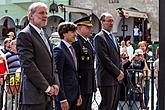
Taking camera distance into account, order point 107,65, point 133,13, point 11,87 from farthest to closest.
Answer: point 133,13
point 11,87
point 107,65

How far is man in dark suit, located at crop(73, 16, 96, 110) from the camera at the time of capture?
16.3ft

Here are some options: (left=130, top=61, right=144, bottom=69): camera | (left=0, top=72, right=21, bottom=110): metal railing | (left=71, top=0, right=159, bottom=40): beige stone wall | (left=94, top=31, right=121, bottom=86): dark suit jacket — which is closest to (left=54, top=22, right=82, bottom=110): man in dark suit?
(left=94, top=31, right=121, bottom=86): dark suit jacket

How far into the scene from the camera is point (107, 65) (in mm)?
5102

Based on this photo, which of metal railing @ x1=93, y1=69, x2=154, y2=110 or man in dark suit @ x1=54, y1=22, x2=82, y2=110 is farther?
metal railing @ x1=93, y1=69, x2=154, y2=110

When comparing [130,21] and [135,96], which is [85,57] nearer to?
[135,96]

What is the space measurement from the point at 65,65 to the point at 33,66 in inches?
39.9

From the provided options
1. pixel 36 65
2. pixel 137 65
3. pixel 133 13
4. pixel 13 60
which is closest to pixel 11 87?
pixel 13 60

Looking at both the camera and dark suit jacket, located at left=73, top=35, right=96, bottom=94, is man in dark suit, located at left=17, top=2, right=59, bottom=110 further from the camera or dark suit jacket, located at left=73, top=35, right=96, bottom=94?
the camera

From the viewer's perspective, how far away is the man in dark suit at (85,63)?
4977 mm

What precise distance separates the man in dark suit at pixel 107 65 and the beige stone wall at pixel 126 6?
2061 centimetres

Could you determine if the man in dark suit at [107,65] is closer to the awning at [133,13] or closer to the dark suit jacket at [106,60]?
the dark suit jacket at [106,60]

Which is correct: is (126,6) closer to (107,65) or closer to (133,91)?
(133,91)

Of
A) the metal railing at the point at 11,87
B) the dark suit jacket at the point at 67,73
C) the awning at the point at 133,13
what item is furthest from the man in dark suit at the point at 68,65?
the awning at the point at 133,13

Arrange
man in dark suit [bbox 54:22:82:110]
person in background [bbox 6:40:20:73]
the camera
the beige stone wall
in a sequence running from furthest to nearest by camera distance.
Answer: the beige stone wall → the camera → person in background [bbox 6:40:20:73] → man in dark suit [bbox 54:22:82:110]
